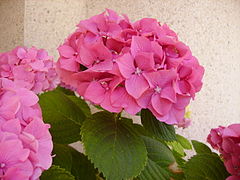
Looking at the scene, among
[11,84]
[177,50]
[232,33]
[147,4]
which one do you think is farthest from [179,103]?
[232,33]

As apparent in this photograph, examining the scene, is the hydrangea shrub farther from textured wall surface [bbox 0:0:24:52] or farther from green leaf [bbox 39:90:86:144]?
textured wall surface [bbox 0:0:24:52]

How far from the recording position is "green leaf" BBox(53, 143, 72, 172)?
0.60 meters

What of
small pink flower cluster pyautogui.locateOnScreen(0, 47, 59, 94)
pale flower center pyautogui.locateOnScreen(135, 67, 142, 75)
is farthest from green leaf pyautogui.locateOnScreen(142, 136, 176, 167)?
small pink flower cluster pyautogui.locateOnScreen(0, 47, 59, 94)

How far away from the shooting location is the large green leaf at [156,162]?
614mm

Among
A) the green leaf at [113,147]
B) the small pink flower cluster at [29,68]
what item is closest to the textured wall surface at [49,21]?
the small pink flower cluster at [29,68]

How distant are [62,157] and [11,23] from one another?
1.68 feet

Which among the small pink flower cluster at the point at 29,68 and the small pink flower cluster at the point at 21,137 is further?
the small pink flower cluster at the point at 29,68

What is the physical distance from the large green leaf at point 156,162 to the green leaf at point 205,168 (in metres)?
0.04

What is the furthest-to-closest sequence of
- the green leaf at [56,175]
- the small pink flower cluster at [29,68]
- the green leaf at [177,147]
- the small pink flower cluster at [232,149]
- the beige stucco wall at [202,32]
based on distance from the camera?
the beige stucco wall at [202,32] → the green leaf at [177,147] → the small pink flower cluster at [29,68] → the small pink flower cluster at [232,149] → the green leaf at [56,175]

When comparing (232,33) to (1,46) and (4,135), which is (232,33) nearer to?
(1,46)

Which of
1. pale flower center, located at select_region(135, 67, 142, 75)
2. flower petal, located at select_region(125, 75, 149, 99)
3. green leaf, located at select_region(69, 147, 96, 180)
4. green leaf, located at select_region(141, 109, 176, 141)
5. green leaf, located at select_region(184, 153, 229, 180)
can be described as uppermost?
pale flower center, located at select_region(135, 67, 142, 75)

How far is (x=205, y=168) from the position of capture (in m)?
0.64

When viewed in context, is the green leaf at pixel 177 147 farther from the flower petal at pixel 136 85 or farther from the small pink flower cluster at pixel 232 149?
the flower petal at pixel 136 85

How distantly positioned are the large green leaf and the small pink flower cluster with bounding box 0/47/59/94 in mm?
309
